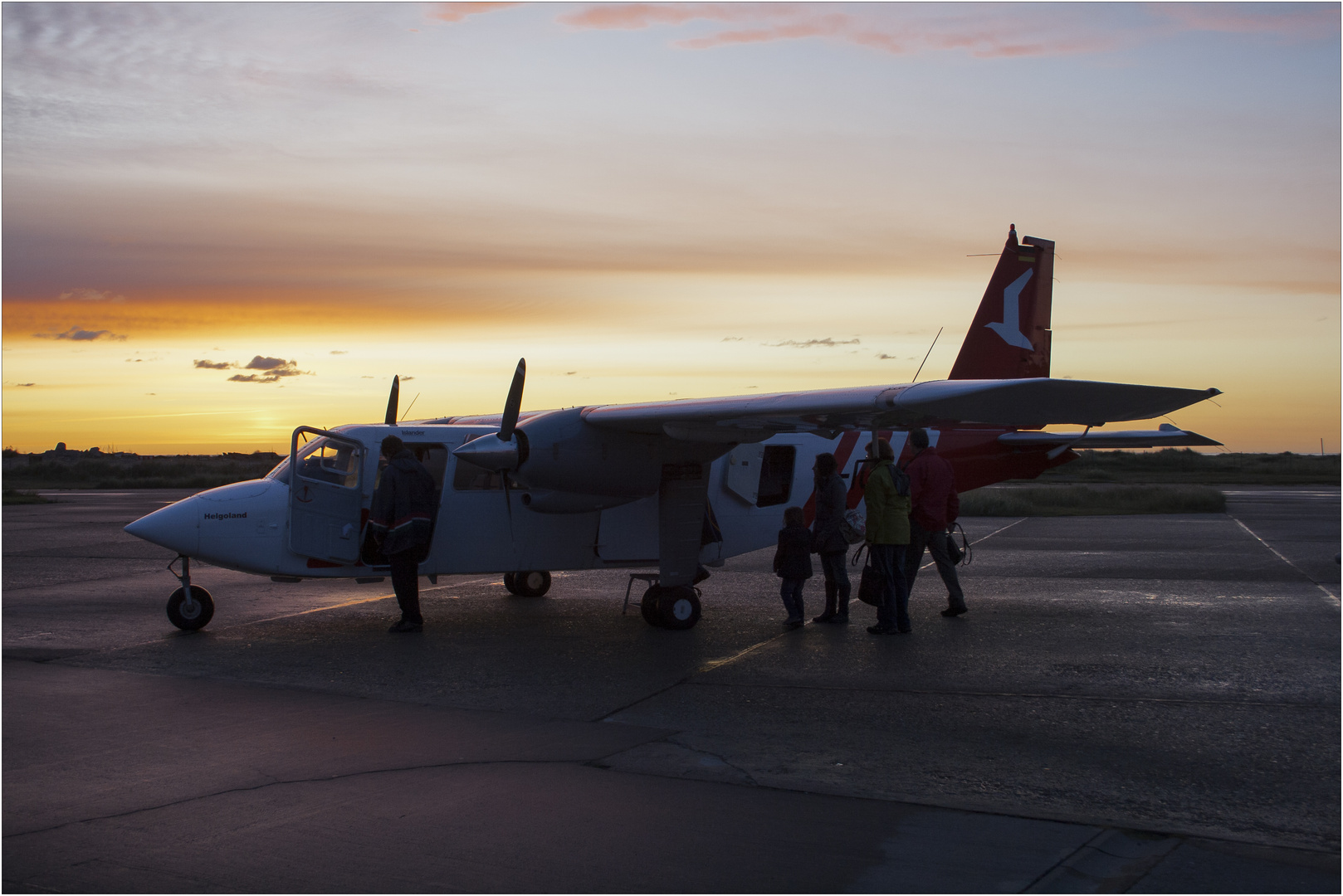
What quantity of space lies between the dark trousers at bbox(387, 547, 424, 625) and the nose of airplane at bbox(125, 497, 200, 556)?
192 cm

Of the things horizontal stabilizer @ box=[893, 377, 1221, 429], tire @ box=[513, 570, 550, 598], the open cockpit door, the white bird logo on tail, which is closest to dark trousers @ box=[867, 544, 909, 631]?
horizontal stabilizer @ box=[893, 377, 1221, 429]

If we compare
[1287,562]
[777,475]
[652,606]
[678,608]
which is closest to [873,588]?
[678,608]

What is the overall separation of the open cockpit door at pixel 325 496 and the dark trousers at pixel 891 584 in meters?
5.28

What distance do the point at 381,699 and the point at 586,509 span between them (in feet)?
11.8

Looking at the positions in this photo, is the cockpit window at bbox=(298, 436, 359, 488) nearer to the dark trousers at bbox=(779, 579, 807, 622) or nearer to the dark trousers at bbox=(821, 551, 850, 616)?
the dark trousers at bbox=(779, 579, 807, 622)

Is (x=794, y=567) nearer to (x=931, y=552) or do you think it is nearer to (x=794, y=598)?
(x=794, y=598)

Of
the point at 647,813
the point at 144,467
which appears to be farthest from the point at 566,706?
the point at 144,467

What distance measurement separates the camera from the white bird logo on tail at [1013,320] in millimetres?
13852

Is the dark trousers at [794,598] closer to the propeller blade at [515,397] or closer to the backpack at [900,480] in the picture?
the backpack at [900,480]

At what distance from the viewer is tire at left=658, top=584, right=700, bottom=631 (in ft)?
35.4

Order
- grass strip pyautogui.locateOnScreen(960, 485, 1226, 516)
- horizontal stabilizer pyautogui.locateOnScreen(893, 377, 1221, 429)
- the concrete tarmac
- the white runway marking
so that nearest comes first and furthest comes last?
the concrete tarmac < horizontal stabilizer pyautogui.locateOnScreen(893, 377, 1221, 429) < the white runway marking < grass strip pyautogui.locateOnScreen(960, 485, 1226, 516)

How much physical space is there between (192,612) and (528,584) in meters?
4.06

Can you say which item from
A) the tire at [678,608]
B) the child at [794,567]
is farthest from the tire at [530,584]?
the child at [794,567]

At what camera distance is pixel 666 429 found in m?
10.0
